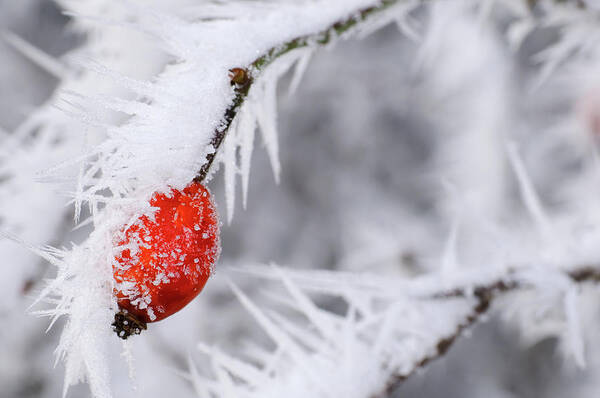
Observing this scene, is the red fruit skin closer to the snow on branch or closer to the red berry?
the red berry

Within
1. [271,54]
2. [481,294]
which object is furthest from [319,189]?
[271,54]

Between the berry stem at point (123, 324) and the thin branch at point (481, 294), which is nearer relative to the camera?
the berry stem at point (123, 324)

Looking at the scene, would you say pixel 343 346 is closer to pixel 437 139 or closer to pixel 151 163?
pixel 151 163

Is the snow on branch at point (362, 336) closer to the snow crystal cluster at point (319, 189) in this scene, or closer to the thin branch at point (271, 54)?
the snow crystal cluster at point (319, 189)

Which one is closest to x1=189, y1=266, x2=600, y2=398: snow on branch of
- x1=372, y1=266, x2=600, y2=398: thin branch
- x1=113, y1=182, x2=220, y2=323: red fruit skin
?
x1=372, y1=266, x2=600, y2=398: thin branch

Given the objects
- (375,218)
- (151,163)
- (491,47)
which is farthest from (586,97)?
(151,163)

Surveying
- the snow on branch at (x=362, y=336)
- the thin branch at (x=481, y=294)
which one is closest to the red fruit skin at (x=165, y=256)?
the snow on branch at (x=362, y=336)
